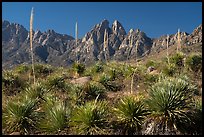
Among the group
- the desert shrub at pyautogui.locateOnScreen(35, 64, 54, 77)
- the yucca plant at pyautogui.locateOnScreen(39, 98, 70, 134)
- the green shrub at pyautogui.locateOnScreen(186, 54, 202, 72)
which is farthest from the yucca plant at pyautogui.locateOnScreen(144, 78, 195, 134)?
the desert shrub at pyautogui.locateOnScreen(35, 64, 54, 77)

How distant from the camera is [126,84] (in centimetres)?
1709

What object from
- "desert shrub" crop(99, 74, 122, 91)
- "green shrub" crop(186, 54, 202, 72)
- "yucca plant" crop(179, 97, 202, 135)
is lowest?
"yucca plant" crop(179, 97, 202, 135)

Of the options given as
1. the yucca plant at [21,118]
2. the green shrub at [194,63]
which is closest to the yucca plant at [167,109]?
the yucca plant at [21,118]

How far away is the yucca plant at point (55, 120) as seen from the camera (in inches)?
→ 376

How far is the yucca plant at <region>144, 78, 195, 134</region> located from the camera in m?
8.91

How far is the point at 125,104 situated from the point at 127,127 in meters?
0.65

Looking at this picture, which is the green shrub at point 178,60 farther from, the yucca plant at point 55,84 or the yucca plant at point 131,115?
the yucca plant at point 131,115

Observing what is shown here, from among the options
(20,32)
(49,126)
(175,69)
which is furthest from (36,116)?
(20,32)

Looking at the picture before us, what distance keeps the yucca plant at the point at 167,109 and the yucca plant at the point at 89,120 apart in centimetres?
127

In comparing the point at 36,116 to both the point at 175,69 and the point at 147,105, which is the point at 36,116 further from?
the point at 175,69

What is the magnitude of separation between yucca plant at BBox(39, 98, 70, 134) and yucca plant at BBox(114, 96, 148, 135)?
1.48 meters

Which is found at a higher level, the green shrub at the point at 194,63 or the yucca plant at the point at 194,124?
the green shrub at the point at 194,63

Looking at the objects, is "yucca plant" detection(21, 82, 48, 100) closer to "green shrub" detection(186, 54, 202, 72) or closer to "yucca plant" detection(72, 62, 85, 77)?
"yucca plant" detection(72, 62, 85, 77)

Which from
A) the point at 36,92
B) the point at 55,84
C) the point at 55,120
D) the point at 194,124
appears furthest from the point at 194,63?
the point at 55,120
